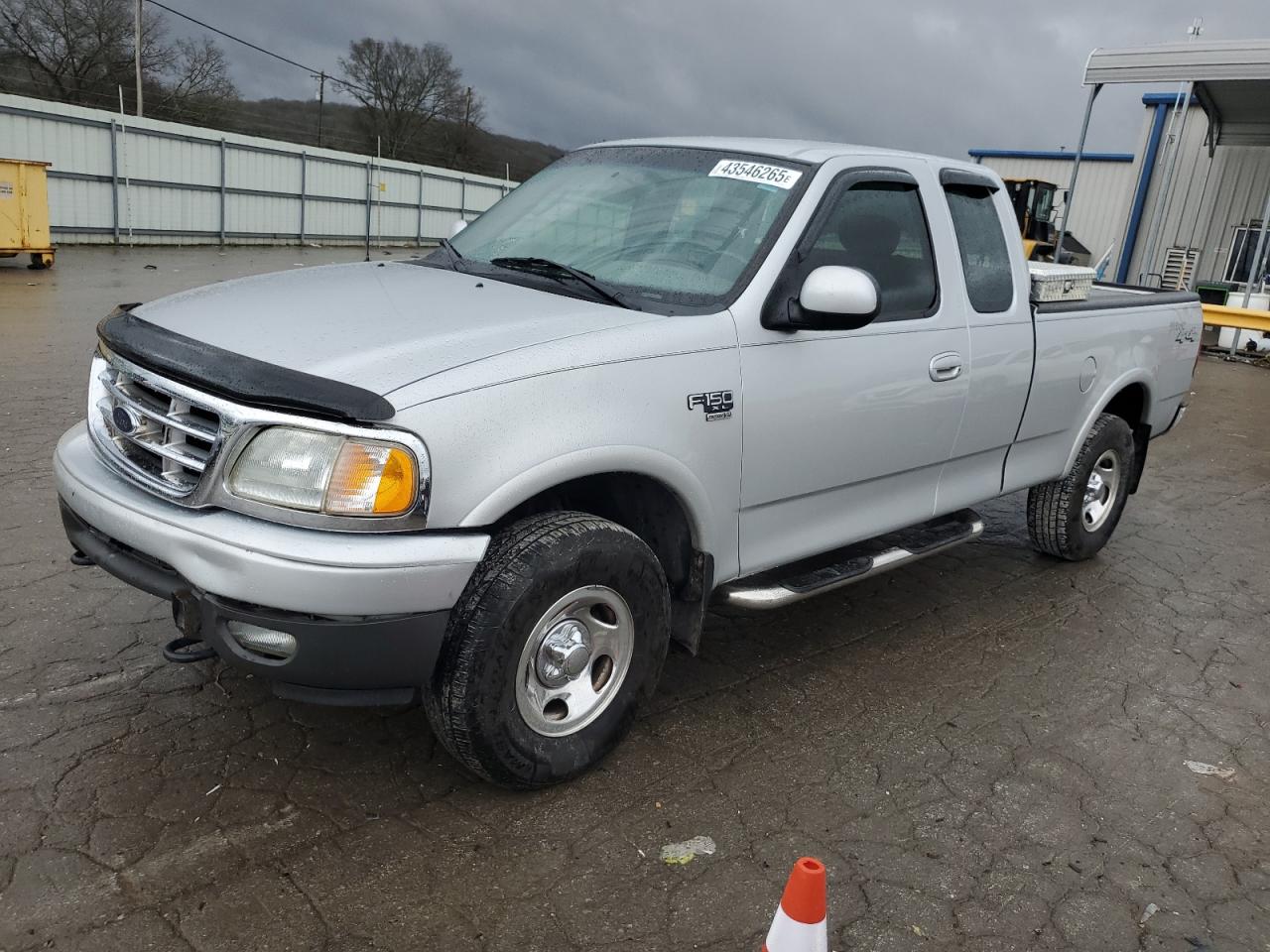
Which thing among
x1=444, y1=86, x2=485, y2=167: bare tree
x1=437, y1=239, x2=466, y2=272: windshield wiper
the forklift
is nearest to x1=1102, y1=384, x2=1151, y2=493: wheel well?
x1=437, y1=239, x2=466, y2=272: windshield wiper

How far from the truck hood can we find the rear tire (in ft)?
10.1

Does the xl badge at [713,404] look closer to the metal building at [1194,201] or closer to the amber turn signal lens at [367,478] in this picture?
the amber turn signal lens at [367,478]

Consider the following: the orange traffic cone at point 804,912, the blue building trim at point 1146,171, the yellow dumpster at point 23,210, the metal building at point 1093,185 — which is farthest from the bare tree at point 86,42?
the orange traffic cone at point 804,912

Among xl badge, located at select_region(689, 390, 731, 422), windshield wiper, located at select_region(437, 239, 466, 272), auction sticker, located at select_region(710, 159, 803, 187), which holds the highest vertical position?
auction sticker, located at select_region(710, 159, 803, 187)

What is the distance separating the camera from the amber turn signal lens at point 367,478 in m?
2.56

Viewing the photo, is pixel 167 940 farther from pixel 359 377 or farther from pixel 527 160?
pixel 527 160

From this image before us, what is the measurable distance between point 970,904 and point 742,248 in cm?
211

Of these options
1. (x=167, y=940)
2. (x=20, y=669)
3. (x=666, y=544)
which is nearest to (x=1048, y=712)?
(x=666, y=544)

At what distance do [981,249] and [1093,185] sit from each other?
29548 millimetres

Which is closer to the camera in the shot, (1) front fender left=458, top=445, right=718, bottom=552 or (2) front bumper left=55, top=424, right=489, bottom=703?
(2) front bumper left=55, top=424, right=489, bottom=703

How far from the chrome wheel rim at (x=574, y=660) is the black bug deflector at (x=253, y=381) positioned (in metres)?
0.78

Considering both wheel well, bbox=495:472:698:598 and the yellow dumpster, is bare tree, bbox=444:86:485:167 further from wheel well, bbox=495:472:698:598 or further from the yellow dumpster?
wheel well, bbox=495:472:698:598

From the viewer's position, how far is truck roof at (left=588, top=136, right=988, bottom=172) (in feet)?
12.6

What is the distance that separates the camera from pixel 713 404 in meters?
3.20
